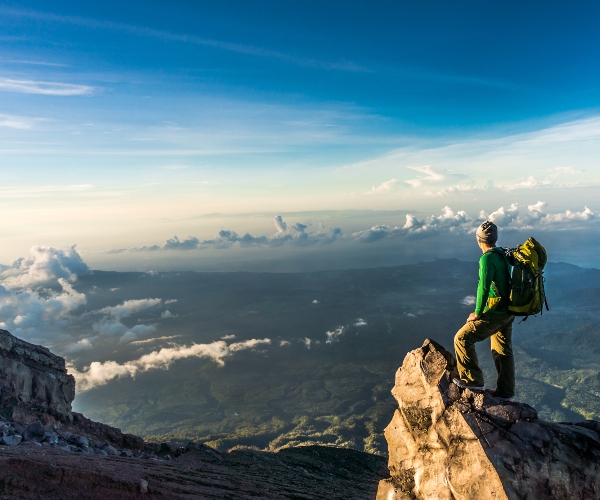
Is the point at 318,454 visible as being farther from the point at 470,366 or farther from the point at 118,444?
the point at 470,366

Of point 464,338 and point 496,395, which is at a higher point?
point 464,338

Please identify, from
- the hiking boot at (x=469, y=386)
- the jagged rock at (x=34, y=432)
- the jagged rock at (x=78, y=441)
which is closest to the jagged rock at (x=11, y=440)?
the jagged rock at (x=34, y=432)

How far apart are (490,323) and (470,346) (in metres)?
0.96

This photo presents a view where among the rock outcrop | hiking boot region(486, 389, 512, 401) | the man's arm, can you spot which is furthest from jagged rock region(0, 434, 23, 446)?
the man's arm

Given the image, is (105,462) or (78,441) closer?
(105,462)

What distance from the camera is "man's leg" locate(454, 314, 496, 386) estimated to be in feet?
34.5

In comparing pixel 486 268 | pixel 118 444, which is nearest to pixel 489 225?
pixel 486 268

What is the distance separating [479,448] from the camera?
10.2 m

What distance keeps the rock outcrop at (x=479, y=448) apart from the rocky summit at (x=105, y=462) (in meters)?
11.0

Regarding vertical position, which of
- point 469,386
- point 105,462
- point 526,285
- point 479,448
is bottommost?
point 105,462

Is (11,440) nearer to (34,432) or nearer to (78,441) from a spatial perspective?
(34,432)

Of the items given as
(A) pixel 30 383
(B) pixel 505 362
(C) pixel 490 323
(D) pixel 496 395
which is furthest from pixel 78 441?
(C) pixel 490 323

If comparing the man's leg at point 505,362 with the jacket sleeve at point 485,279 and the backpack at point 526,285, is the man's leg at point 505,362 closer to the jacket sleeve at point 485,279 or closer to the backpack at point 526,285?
the backpack at point 526,285

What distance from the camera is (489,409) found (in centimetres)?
1069
